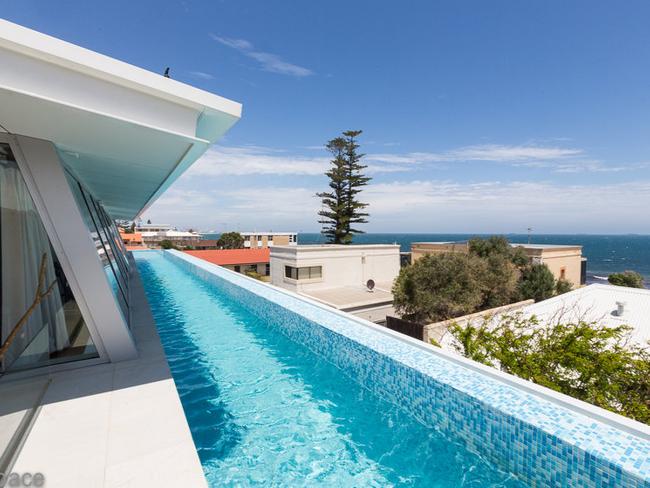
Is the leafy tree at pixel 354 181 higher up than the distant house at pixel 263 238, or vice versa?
the leafy tree at pixel 354 181

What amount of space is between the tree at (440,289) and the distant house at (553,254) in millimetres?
7374

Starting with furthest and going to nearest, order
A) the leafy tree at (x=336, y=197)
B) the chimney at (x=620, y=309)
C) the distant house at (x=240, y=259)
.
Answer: the leafy tree at (x=336, y=197)
the distant house at (x=240, y=259)
the chimney at (x=620, y=309)

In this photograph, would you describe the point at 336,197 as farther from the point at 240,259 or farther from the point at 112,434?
the point at 112,434

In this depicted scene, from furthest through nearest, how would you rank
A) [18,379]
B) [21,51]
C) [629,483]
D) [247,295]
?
[247,295] → [18,379] → [629,483] → [21,51]

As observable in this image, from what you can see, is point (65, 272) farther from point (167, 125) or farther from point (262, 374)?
point (262, 374)

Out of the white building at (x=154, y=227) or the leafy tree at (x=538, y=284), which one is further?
the white building at (x=154, y=227)

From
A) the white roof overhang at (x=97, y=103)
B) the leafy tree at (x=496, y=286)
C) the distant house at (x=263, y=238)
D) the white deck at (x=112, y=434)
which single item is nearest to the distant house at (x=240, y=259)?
the leafy tree at (x=496, y=286)

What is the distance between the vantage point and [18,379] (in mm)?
3127

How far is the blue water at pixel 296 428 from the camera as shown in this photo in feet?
8.98

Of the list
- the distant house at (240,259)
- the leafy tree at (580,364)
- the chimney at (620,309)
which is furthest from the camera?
the distant house at (240,259)

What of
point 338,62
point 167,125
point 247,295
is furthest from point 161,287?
point 338,62

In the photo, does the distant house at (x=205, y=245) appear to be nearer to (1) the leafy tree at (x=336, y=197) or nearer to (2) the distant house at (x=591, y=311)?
(1) the leafy tree at (x=336, y=197)

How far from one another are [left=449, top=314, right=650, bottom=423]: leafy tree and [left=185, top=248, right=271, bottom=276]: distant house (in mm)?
26755

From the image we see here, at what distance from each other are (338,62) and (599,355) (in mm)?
25018
